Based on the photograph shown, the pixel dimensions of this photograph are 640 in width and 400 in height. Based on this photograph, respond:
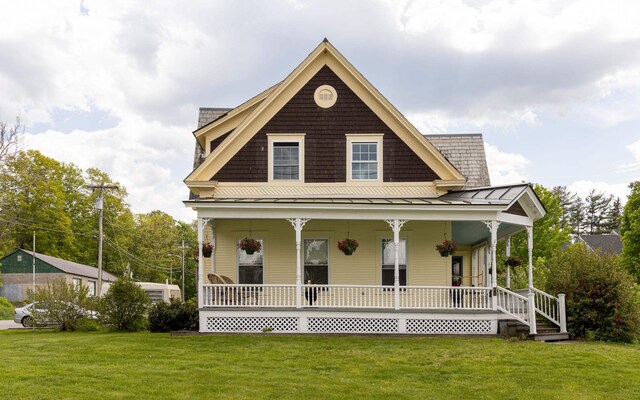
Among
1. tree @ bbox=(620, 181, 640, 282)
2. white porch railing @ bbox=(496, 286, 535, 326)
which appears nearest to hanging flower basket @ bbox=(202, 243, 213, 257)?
white porch railing @ bbox=(496, 286, 535, 326)

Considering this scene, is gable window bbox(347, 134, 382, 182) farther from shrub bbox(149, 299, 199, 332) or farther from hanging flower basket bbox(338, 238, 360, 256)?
shrub bbox(149, 299, 199, 332)

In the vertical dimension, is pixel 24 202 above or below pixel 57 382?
above

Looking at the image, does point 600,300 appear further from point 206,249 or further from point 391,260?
point 206,249

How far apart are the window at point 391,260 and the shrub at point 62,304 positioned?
929cm

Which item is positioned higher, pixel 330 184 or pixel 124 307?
pixel 330 184

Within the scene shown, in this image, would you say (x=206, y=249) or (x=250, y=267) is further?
(x=250, y=267)

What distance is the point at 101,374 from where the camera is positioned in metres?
10.3

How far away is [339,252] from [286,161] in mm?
3379

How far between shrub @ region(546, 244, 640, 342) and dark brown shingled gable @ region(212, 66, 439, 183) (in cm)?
525

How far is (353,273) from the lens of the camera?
18.5 metres

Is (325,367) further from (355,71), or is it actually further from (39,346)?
(355,71)

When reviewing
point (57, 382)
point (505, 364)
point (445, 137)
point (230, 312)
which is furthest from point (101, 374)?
point (445, 137)

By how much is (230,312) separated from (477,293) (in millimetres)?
6855

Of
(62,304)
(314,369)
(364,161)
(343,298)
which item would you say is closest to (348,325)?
(343,298)
